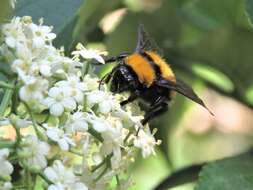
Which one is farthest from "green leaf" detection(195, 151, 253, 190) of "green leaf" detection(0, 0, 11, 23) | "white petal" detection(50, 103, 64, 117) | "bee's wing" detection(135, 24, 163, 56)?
"green leaf" detection(0, 0, 11, 23)

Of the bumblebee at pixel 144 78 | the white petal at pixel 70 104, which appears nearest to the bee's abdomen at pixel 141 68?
the bumblebee at pixel 144 78

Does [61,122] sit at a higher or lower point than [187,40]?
higher

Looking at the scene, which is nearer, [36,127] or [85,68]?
[36,127]

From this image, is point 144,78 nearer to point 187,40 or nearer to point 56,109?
point 56,109

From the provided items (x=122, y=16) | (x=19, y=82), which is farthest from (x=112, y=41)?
(x=19, y=82)

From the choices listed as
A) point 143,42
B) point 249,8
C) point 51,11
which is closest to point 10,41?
point 51,11

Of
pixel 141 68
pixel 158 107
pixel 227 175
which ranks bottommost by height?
pixel 227 175

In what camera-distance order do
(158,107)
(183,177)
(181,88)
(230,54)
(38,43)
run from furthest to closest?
(230,54)
(183,177)
(158,107)
(181,88)
(38,43)

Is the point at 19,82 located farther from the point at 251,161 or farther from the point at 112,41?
the point at 112,41
